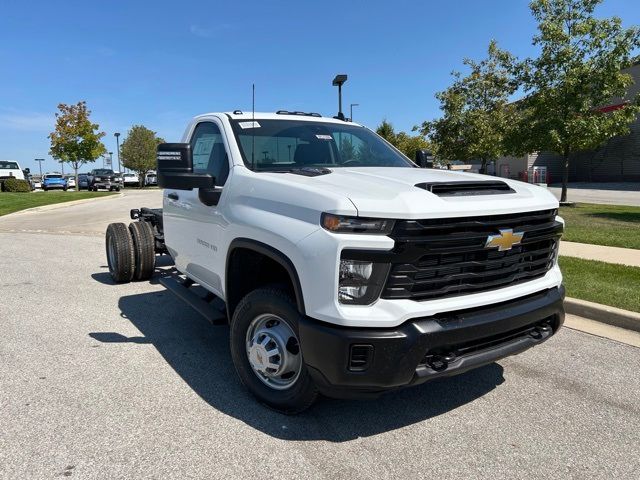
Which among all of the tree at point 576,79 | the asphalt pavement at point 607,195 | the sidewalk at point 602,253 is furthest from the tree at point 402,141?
the sidewalk at point 602,253

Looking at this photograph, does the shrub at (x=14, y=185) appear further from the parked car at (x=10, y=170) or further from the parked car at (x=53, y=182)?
the parked car at (x=53, y=182)

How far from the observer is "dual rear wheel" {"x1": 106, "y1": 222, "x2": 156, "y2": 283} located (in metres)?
6.70

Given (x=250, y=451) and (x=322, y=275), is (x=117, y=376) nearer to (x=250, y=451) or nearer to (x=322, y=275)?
(x=250, y=451)

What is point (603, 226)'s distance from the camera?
11.5 metres

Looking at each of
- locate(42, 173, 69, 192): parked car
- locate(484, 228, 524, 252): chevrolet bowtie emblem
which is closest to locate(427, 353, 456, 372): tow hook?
locate(484, 228, 524, 252): chevrolet bowtie emblem

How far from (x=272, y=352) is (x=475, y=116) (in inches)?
772

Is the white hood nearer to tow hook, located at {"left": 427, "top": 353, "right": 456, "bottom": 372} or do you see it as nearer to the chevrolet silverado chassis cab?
the chevrolet silverado chassis cab

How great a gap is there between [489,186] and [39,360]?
383 cm

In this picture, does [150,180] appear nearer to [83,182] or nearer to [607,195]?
[83,182]

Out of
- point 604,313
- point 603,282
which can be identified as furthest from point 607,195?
point 604,313

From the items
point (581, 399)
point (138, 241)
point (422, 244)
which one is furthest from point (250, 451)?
point (138, 241)

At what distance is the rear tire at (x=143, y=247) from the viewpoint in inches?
263

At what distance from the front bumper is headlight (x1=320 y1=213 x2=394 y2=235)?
515mm

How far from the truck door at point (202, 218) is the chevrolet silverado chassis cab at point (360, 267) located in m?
0.03
